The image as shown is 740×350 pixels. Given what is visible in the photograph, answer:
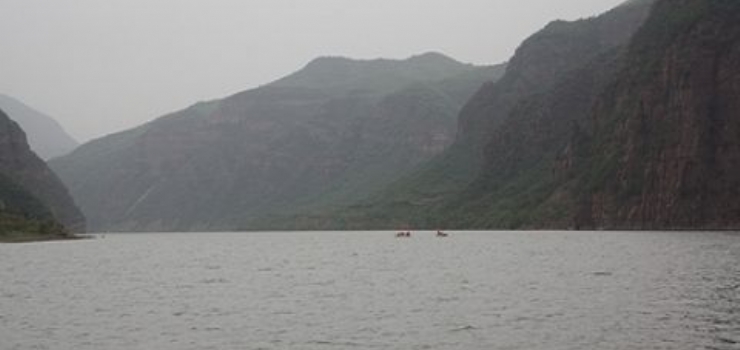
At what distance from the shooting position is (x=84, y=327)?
181ft

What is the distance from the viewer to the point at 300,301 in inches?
2687

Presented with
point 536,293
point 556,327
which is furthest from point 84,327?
point 536,293

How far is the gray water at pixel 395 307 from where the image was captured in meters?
47.6

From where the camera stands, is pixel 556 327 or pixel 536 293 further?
pixel 536 293

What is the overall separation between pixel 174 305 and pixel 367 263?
5414 centimetres

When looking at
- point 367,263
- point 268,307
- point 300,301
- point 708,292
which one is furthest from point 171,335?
point 367,263

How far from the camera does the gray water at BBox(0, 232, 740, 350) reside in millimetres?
47562

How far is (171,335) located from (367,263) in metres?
69.2

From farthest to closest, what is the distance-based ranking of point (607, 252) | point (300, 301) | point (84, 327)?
point (607, 252) → point (300, 301) → point (84, 327)

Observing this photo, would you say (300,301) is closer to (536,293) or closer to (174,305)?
(174,305)

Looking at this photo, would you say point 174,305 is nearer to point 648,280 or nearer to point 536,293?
point 536,293

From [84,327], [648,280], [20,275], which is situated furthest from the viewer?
[20,275]

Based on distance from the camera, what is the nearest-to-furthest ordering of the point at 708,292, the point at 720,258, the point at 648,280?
the point at 708,292, the point at 648,280, the point at 720,258

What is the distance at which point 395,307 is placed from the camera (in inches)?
2452
